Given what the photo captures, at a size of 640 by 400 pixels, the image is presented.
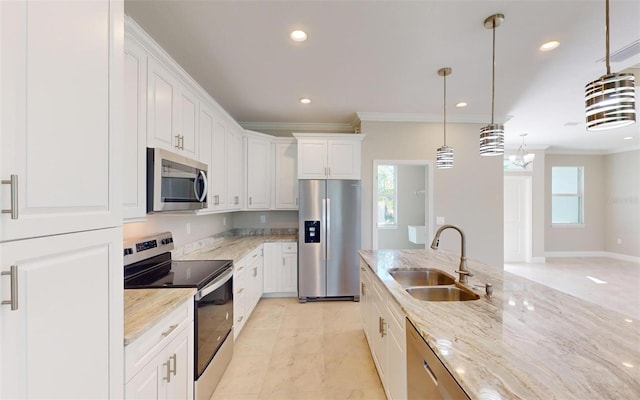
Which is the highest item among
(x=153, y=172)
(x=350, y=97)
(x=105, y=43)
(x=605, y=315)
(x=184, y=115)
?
(x=350, y=97)

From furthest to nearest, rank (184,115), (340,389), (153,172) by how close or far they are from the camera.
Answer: (184,115) → (340,389) → (153,172)

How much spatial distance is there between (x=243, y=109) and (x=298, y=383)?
3424mm

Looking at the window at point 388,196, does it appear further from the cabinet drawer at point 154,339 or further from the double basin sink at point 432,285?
the cabinet drawer at point 154,339

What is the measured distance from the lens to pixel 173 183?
6.33 ft

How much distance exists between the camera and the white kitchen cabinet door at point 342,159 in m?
3.88

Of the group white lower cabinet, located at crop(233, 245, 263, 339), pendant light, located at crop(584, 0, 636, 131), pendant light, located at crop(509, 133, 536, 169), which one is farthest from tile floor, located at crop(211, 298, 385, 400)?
pendant light, located at crop(509, 133, 536, 169)

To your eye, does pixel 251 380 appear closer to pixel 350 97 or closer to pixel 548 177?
pixel 350 97

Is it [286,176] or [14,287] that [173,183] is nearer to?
[14,287]

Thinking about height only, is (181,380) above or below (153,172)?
below

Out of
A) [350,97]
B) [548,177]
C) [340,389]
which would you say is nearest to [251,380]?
[340,389]

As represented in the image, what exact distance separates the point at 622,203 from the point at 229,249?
936 cm

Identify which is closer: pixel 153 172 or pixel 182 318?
pixel 182 318

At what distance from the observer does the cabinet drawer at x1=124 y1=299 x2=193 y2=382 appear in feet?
3.58

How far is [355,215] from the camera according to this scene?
378cm
